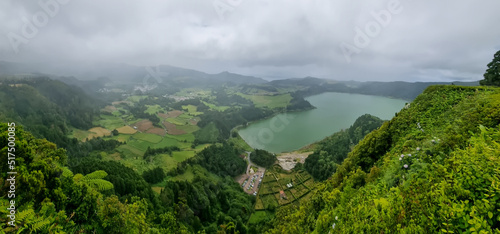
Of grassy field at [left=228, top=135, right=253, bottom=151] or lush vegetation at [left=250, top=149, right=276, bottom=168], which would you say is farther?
grassy field at [left=228, top=135, right=253, bottom=151]

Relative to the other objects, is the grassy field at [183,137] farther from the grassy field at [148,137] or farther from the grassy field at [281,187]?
the grassy field at [281,187]

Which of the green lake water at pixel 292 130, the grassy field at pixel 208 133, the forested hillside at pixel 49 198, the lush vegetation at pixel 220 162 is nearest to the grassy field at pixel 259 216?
the lush vegetation at pixel 220 162

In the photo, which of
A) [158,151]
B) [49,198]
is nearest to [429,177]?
[49,198]

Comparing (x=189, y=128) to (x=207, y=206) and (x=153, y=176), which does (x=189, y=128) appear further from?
(x=207, y=206)

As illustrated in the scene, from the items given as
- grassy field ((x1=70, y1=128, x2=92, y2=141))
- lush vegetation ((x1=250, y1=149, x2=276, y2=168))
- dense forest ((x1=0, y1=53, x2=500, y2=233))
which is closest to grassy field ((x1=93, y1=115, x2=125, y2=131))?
grassy field ((x1=70, y1=128, x2=92, y2=141))

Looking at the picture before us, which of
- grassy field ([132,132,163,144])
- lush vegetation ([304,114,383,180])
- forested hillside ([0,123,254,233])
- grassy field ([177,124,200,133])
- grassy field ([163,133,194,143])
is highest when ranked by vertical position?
forested hillside ([0,123,254,233])

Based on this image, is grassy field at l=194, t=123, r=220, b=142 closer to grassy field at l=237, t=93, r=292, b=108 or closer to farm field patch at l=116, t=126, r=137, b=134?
farm field patch at l=116, t=126, r=137, b=134

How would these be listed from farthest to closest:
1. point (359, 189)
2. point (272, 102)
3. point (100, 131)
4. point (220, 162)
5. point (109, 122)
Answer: point (272, 102), point (109, 122), point (100, 131), point (220, 162), point (359, 189)
